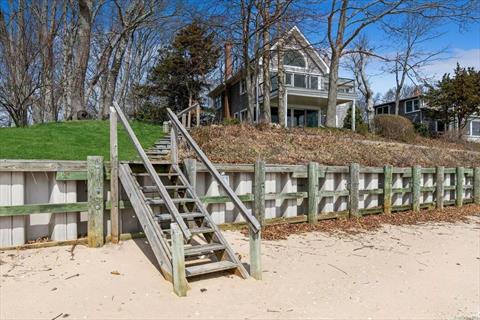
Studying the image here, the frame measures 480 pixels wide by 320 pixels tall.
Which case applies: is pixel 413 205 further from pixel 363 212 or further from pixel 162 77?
pixel 162 77

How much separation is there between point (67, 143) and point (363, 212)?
8.12 metres

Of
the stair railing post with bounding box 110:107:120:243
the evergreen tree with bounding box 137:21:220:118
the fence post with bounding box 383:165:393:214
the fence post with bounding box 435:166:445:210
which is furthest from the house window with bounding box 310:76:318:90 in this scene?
the stair railing post with bounding box 110:107:120:243

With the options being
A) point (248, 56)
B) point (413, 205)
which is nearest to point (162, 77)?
point (248, 56)

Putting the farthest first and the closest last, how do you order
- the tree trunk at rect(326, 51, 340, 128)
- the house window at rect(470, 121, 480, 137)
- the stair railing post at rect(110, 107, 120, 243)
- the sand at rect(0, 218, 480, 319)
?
1. the house window at rect(470, 121, 480, 137)
2. the tree trunk at rect(326, 51, 340, 128)
3. the stair railing post at rect(110, 107, 120, 243)
4. the sand at rect(0, 218, 480, 319)

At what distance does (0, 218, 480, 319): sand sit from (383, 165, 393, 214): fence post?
2.89m

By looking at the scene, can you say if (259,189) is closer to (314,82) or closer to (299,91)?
(299,91)

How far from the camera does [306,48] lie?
60.5 ft

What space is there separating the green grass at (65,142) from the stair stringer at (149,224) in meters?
3.76

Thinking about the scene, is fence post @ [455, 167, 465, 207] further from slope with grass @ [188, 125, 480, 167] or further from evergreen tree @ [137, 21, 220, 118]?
evergreen tree @ [137, 21, 220, 118]

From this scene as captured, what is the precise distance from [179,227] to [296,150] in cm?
819

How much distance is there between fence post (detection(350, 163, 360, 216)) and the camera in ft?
26.9

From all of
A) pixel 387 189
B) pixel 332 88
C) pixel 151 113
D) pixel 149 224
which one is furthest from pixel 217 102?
pixel 149 224

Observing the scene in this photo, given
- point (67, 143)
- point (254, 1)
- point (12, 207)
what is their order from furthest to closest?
point (254, 1), point (67, 143), point (12, 207)

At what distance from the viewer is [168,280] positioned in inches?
166
